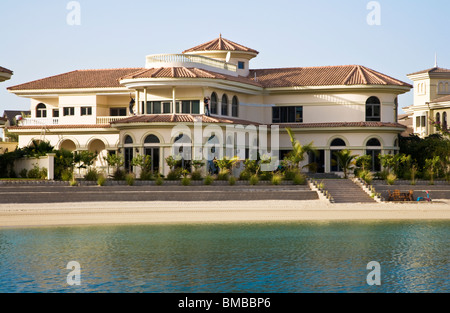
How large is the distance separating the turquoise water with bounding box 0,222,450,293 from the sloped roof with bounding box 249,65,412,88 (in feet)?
74.7

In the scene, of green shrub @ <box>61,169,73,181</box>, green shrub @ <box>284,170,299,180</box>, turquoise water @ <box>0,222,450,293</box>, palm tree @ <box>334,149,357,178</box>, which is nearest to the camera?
turquoise water @ <box>0,222,450,293</box>

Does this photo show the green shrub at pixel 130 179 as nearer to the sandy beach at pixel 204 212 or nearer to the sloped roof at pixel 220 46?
the sandy beach at pixel 204 212

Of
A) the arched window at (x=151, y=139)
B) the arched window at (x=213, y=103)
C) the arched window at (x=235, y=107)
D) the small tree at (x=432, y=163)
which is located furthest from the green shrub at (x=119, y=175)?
the small tree at (x=432, y=163)

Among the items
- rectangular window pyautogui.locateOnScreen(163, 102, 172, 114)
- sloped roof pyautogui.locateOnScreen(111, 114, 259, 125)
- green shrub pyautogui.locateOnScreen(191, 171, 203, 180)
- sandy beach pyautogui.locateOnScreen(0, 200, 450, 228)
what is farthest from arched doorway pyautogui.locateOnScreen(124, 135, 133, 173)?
sandy beach pyautogui.locateOnScreen(0, 200, 450, 228)

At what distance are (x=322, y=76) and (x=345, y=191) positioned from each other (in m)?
15.9

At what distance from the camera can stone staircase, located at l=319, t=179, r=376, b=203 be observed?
150ft

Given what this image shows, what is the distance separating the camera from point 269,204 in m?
44.0

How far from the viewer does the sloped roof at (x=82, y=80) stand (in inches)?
2376

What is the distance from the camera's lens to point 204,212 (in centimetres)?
4166

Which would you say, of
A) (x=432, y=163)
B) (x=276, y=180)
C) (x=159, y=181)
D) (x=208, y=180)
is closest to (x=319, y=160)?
(x=432, y=163)

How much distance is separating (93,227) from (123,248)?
685 cm

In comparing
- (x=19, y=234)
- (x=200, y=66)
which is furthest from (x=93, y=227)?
(x=200, y=66)

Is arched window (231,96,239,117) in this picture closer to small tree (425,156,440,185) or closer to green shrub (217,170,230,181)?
green shrub (217,170,230,181)

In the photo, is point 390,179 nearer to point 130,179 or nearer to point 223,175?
point 223,175
